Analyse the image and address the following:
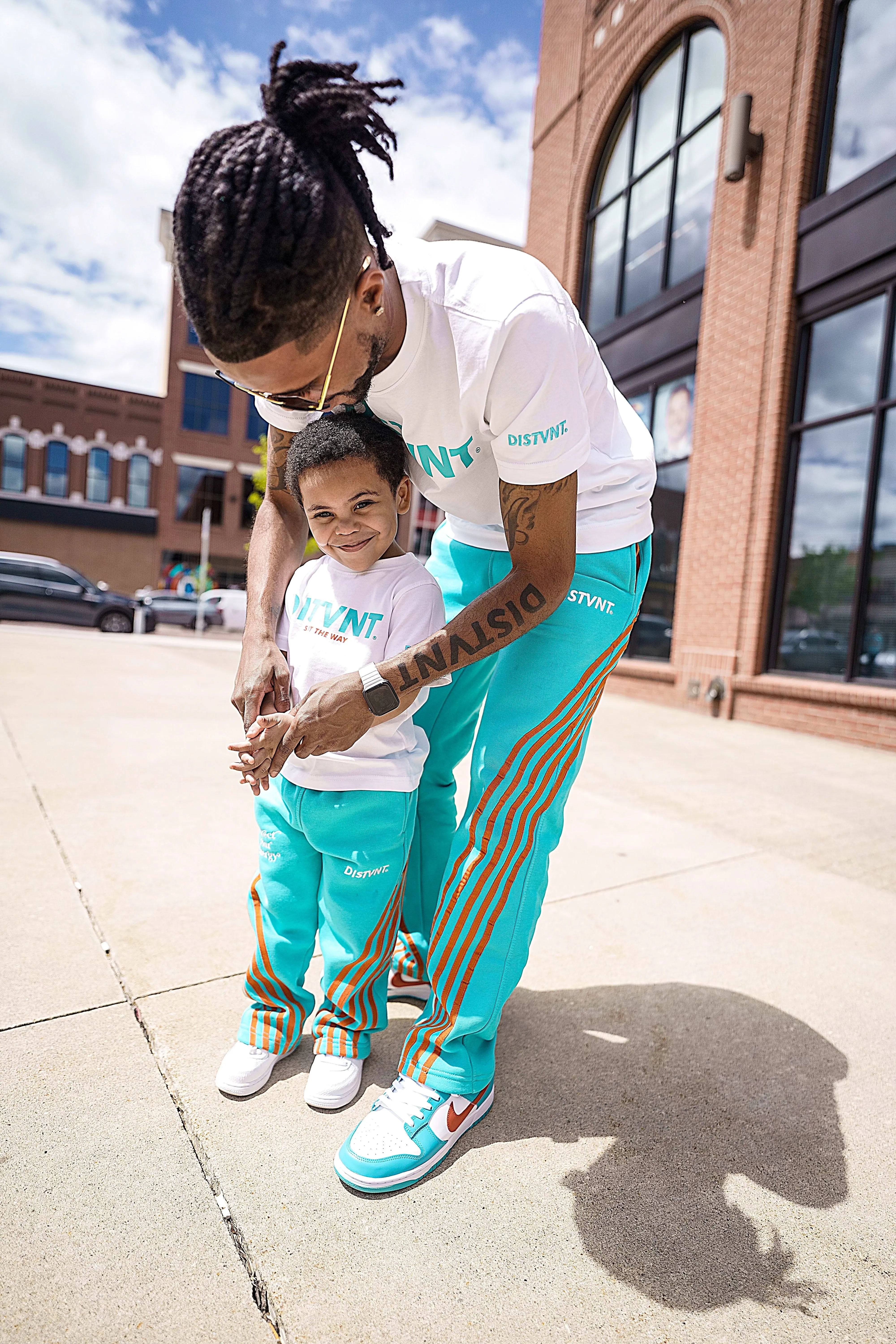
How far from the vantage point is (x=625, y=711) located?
7.93 m

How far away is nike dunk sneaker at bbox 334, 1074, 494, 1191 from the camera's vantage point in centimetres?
137

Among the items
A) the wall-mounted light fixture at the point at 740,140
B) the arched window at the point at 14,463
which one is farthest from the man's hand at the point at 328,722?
the arched window at the point at 14,463

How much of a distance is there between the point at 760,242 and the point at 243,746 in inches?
334

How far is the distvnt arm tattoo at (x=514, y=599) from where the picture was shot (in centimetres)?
145

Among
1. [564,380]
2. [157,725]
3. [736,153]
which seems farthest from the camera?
[736,153]

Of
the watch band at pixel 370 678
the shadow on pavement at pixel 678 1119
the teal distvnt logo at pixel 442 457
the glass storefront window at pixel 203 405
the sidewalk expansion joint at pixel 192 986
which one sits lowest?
the shadow on pavement at pixel 678 1119

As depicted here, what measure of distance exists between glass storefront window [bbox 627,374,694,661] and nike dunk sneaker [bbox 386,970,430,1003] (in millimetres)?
7513

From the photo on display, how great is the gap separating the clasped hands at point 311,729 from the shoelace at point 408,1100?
656 millimetres

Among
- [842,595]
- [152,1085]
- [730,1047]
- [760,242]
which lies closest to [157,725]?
[152,1085]

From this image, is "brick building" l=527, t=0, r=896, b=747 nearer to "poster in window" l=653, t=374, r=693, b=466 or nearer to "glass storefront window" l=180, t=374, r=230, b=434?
"poster in window" l=653, t=374, r=693, b=466

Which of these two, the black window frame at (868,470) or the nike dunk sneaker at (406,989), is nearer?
the nike dunk sneaker at (406,989)

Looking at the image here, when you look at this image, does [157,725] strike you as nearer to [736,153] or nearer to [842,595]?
[842,595]

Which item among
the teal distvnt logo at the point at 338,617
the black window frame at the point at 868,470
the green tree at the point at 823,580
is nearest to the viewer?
the teal distvnt logo at the point at 338,617

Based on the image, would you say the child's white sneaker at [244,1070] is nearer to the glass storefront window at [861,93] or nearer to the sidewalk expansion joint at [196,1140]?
the sidewalk expansion joint at [196,1140]
